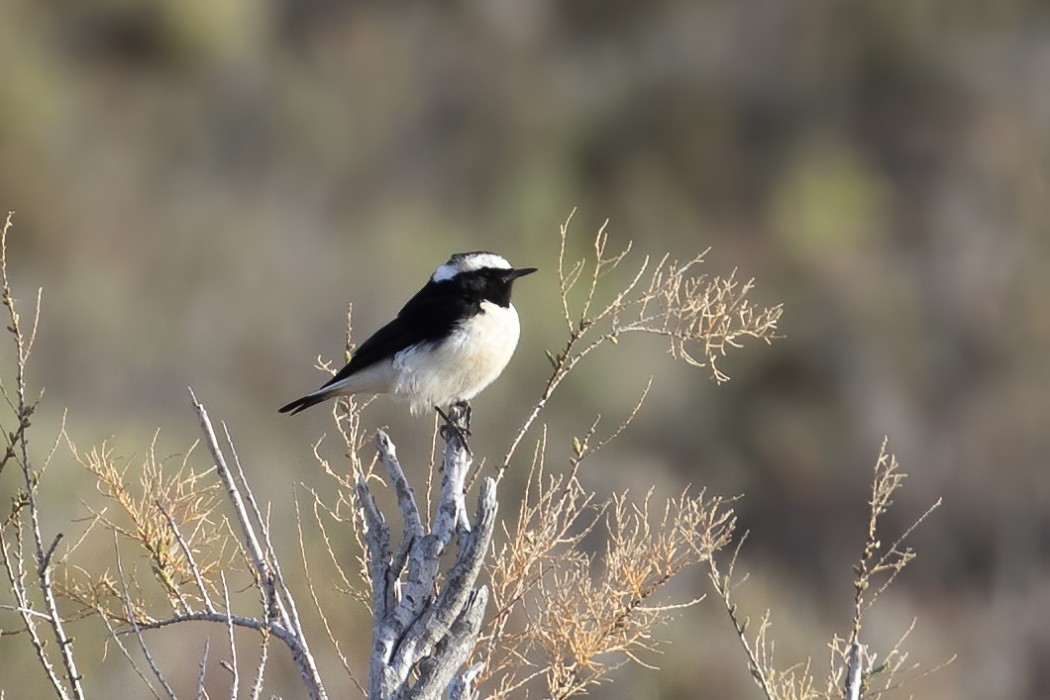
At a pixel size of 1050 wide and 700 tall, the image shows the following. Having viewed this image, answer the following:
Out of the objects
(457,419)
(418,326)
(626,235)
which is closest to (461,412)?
(457,419)

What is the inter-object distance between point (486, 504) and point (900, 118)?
901 inches

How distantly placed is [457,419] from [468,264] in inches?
23.5

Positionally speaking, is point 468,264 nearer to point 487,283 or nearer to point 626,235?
point 487,283

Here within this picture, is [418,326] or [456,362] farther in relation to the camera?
[418,326]

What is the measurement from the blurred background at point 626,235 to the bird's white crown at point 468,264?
3573 millimetres

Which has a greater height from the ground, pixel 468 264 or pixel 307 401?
pixel 468 264

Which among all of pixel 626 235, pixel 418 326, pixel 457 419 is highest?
pixel 626 235

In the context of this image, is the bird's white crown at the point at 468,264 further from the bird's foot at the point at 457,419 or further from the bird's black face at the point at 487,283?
the bird's foot at the point at 457,419

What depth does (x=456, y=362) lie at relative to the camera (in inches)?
203

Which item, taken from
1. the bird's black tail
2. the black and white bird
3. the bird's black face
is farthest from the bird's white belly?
the bird's black tail

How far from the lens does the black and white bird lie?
5176mm

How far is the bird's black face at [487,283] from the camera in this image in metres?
5.37

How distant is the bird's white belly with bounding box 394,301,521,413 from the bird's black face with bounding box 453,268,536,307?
0.13 m

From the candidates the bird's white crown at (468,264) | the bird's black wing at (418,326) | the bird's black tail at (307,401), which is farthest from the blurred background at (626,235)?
the bird's white crown at (468,264)
